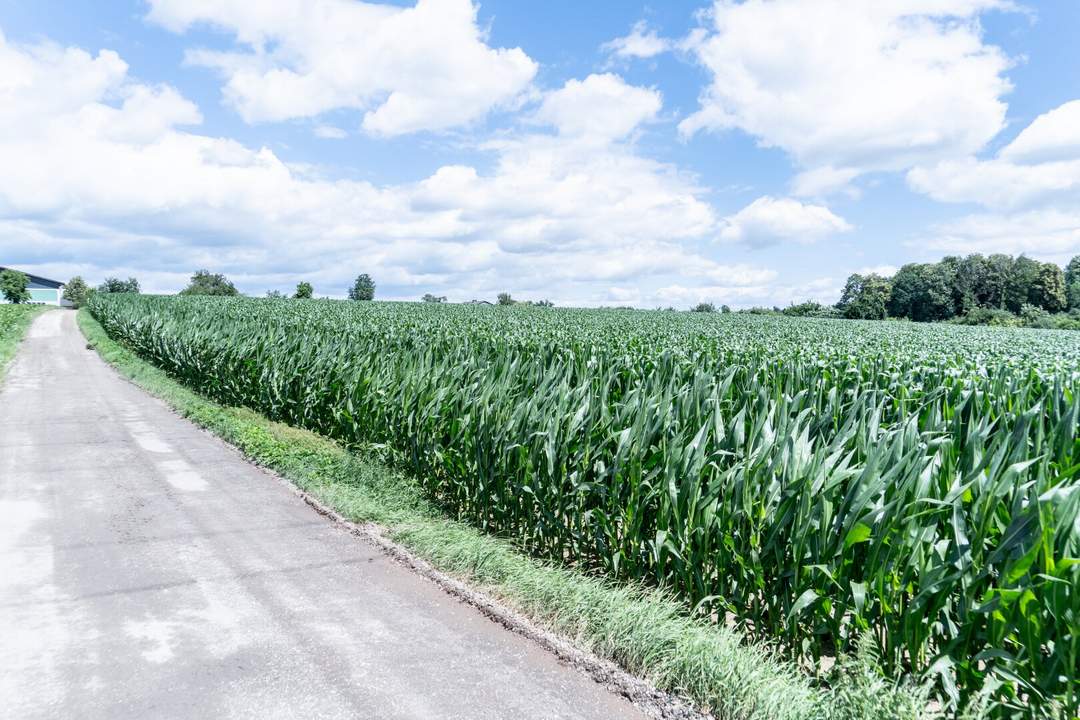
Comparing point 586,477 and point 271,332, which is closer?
point 586,477

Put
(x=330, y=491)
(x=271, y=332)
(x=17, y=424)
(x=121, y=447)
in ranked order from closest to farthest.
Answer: (x=330, y=491)
(x=121, y=447)
(x=17, y=424)
(x=271, y=332)

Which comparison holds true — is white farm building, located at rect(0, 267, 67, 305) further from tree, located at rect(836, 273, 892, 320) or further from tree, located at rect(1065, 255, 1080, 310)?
tree, located at rect(1065, 255, 1080, 310)

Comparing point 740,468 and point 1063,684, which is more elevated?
point 740,468

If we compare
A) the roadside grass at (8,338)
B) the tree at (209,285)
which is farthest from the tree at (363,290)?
the roadside grass at (8,338)

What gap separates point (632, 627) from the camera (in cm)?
417

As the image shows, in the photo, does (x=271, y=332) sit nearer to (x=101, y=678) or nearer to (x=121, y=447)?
(x=121, y=447)

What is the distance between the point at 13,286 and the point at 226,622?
107038 mm

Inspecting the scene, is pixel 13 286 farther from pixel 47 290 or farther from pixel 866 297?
pixel 866 297

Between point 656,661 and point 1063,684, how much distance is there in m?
1.91

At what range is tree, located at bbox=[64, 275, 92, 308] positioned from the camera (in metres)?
99.5

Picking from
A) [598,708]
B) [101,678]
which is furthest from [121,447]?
[598,708]

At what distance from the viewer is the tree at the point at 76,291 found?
99500 mm

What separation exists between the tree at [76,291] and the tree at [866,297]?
119867mm

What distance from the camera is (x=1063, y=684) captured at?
9.64 feet
